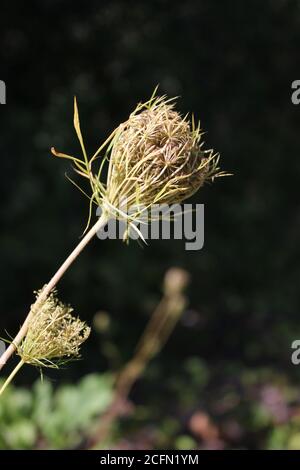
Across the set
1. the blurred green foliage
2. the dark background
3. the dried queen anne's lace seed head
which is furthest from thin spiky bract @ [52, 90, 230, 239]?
the dark background

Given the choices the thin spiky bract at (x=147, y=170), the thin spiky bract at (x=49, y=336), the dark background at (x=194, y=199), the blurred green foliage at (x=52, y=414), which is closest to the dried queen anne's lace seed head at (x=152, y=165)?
the thin spiky bract at (x=147, y=170)

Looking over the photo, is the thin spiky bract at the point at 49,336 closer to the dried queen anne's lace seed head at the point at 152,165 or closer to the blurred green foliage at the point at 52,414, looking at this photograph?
the dried queen anne's lace seed head at the point at 152,165

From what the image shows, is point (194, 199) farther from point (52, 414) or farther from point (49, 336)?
point (49, 336)

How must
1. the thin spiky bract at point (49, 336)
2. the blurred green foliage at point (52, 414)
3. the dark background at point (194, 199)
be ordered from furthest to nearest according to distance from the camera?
the dark background at point (194, 199), the blurred green foliage at point (52, 414), the thin spiky bract at point (49, 336)

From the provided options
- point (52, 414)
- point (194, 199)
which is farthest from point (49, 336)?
point (194, 199)

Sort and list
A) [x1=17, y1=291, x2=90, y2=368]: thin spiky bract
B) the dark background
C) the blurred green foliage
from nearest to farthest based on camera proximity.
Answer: [x1=17, y1=291, x2=90, y2=368]: thin spiky bract
the blurred green foliage
the dark background

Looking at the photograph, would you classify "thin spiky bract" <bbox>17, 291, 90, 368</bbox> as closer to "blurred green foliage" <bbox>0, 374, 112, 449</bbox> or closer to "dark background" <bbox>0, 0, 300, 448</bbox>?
"blurred green foliage" <bbox>0, 374, 112, 449</bbox>

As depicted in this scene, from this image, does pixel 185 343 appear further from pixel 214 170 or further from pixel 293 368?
pixel 214 170
